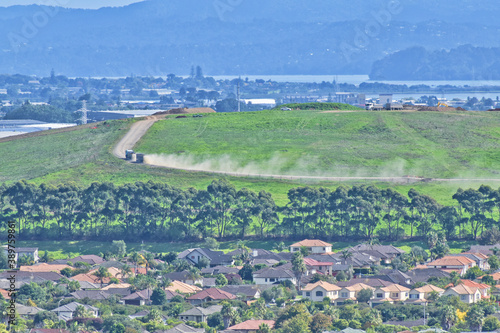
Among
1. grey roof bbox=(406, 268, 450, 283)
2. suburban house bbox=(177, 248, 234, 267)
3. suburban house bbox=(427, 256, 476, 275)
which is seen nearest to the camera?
grey roof bbox=(406, 268, 450, 283)

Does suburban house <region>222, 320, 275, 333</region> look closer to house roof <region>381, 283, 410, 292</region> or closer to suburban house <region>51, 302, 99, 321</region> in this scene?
suburban house <region>51, 302, 99, 321</region>

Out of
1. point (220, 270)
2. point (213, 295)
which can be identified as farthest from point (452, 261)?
point (213, 295)

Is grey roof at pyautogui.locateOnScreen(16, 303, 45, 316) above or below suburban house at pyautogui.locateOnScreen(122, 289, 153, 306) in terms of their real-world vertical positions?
above

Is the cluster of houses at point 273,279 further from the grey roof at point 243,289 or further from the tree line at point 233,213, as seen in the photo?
the tree line at point 233,213

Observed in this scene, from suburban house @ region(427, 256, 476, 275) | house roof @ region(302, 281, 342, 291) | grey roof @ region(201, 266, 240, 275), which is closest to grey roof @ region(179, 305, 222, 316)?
house roof @ region(302, 281, 342, 291)

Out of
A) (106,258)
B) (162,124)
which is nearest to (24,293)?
(106,258)

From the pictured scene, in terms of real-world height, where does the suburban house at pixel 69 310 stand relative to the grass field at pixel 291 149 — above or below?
below

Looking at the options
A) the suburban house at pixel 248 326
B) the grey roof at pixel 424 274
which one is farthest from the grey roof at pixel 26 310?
the grey roof at pixel 424 274
